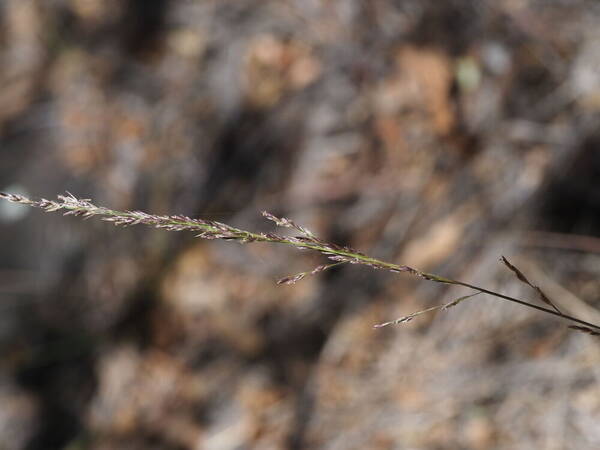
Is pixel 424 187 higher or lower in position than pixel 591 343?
higher

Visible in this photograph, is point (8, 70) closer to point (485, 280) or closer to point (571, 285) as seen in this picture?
point (485, 280)

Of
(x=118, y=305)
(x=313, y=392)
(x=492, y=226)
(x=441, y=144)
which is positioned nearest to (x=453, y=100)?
(x=441, y=144)

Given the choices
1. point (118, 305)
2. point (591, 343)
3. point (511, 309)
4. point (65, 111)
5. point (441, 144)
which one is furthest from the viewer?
point (65, 111)

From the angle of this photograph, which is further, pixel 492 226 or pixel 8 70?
pixel 8 70

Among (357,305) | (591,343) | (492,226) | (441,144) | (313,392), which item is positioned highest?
(441,144)

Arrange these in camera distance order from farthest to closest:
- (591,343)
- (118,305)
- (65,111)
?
1. (65,111)
2. (118,305)
3. (591,343)

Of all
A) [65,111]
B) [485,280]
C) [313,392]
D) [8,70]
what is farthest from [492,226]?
[8,70]
